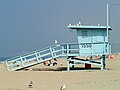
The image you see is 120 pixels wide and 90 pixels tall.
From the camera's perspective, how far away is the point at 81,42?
1064 inches

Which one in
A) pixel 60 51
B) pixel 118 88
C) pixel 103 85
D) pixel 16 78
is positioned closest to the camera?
pixel 118 88

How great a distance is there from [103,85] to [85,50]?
9.94 meters

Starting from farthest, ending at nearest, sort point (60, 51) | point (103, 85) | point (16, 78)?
1. point (60, 51)
2. point (16, 78)
3. point (103, 85)

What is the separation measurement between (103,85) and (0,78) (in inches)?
279

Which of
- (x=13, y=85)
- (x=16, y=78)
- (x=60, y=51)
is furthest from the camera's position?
(x=60, y=51)

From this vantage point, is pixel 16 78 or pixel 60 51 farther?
pixel 60 51

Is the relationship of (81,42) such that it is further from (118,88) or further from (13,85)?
(118,88)

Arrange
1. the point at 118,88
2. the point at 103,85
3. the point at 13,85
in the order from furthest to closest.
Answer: the point at 13,85 < the point at 103,85 < the point at 118,88

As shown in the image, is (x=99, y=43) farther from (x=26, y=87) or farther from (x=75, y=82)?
(x=26, y=87)

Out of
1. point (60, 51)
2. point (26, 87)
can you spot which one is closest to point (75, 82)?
point (26, 87)

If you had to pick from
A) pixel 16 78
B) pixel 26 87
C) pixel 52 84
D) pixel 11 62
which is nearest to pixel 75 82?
pixel 52 84

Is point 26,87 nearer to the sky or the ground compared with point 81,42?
nearer to the ground

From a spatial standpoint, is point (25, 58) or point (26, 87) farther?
point (25, 58)

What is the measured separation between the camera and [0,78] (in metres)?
21.6
